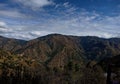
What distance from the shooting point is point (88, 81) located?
159375 millimetres

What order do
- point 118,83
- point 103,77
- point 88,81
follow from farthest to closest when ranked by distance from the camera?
point 88,81 < point 103,77 < point 118,83

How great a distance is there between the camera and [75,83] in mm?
182375

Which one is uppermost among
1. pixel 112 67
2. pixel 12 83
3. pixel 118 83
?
pixel 112 67

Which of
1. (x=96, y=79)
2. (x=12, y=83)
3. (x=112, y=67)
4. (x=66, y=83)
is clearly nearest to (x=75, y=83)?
(x=66, y=83)

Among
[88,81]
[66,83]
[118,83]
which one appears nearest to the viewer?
[118,83]

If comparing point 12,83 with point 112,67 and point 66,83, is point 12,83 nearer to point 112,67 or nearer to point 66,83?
point 66,83

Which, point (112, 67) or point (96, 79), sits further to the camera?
point (96, 79)

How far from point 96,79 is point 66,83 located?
5070 cm

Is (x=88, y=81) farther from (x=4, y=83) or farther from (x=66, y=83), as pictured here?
(x=4, y=83)

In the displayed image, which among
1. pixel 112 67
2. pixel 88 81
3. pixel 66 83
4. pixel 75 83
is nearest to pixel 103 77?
pixel 88 81

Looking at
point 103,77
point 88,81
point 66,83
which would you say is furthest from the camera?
point 66,83

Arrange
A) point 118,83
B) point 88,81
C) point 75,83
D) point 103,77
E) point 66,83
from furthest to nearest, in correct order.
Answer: point 66,83 < point 75,83 < point 88,81 < point 103,77 < point 118,83

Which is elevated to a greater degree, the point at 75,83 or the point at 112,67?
the point at 112,67

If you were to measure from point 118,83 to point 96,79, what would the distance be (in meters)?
140
